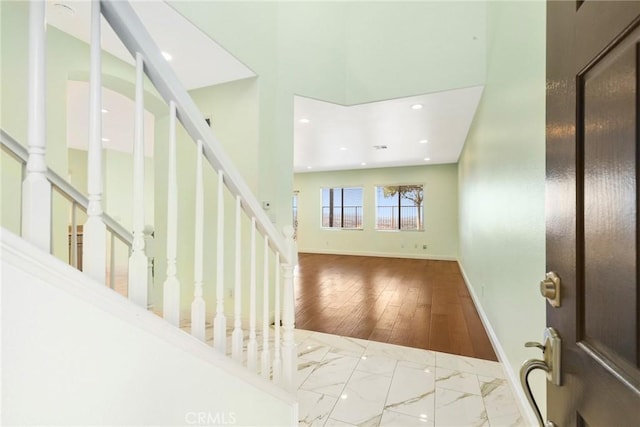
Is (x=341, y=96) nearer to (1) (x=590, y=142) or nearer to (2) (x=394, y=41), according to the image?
(2) (x=394, y=41)

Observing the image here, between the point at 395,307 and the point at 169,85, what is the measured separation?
3.50m

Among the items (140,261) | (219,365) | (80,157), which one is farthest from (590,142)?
(80,157)

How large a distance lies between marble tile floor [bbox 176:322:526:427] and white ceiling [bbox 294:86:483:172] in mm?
2634

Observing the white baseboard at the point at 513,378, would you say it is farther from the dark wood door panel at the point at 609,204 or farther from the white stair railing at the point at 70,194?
the white stair railing at the point at 70,194

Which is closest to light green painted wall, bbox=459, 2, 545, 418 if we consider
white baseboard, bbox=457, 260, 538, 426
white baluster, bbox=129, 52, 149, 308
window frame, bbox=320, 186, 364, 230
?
white baseboard, bbox=457, 260, 538, 426

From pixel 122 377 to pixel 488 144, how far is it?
128 inches

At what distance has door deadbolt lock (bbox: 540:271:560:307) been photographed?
2.23 ft

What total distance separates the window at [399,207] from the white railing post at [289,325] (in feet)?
23.0

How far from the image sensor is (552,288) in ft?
2.28

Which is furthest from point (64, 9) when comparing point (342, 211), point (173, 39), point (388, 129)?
point (342, 211)

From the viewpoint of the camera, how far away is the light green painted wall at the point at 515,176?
1474 millimetres

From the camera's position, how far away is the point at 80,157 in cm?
666

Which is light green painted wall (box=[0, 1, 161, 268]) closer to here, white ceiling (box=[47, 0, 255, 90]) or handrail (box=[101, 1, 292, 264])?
white ceiling (box=[47, 0, 255, 90])

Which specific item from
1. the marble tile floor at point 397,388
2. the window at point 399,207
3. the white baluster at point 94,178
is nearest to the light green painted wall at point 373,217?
the window at point 399,207
